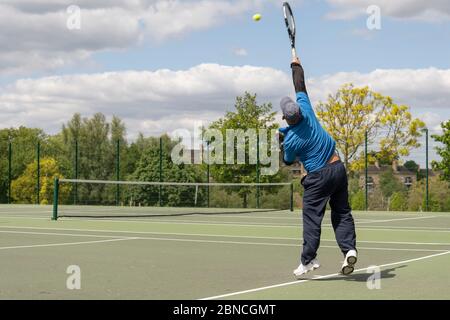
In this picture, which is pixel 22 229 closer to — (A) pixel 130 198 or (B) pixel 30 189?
(A) pixel 130 198

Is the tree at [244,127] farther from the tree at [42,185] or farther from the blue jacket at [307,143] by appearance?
the blue jacket at [307,143]

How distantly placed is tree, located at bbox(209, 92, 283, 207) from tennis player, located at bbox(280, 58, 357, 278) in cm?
3317

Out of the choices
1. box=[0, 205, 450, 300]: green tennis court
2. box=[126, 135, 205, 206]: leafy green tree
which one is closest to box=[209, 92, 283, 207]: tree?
box=[126, 135, 205, 206]: leafy green tree

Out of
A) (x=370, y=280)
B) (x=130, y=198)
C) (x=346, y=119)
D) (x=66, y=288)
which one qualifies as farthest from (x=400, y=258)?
(x=346, y=119)

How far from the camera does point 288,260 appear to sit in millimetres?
9602

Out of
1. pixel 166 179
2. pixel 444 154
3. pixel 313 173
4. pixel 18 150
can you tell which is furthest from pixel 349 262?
pixel 18 150

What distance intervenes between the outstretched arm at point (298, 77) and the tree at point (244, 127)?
3287cm

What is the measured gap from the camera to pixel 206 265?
8.91 meters

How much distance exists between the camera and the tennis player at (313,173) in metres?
7.52

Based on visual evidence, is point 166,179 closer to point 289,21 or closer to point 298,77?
point 289,21

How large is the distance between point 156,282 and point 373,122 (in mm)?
51209

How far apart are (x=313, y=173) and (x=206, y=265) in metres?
2.01

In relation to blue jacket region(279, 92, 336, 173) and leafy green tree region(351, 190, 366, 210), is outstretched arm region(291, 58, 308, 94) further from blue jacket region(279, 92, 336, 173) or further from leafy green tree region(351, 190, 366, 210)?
leafy green tree region(351, 190, 366, 210)
